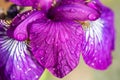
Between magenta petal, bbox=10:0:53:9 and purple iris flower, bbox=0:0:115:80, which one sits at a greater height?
→ magenta petal, bbox=10:0:53:9

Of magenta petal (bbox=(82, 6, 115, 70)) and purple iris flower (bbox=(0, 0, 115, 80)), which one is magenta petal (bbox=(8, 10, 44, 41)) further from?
magenta petal (bbox=(82, 6, 115, 70))

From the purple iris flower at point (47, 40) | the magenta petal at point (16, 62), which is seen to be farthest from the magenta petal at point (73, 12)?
the magenta petal at point (16, 62)

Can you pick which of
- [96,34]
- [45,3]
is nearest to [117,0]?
[96,34]

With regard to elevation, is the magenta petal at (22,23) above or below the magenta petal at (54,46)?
above

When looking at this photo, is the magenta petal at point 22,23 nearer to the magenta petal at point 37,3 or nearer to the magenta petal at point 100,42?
the magenta petal at point 37,3

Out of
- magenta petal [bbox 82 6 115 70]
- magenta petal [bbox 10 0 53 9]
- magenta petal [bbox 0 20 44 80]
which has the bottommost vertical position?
magenta petal [bbox 82 6 115 70]

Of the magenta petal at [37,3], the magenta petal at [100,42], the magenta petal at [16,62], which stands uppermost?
the magenta petal at [37,3]

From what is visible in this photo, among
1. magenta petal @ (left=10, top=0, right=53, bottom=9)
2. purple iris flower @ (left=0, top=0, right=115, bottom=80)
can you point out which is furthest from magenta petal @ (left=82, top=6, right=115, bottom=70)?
magenta petal @ (left=10, top=0, right=53, bottom=9)
